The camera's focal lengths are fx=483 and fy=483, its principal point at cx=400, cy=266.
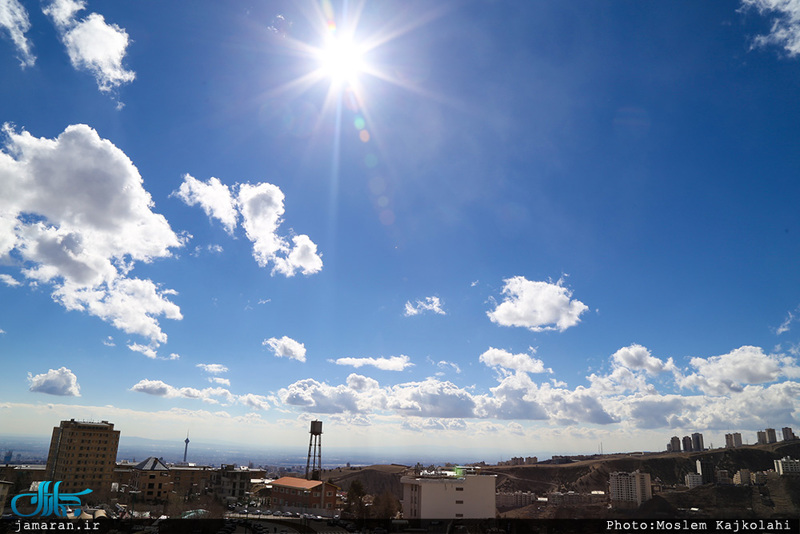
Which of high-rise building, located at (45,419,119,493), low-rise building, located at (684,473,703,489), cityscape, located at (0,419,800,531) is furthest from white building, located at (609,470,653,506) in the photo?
high-rise building, located at (45,419,119,493)

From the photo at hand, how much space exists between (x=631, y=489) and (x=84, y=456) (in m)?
125

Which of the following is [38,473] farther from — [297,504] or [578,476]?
[578,476]

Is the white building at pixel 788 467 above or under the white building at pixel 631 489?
above

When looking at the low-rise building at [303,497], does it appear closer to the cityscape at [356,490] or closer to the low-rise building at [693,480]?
the cityscape at [356,490]

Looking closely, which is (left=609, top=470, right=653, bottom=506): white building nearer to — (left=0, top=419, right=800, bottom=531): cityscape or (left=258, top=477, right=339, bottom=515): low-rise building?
(left=0, top=419, right=800, bottom=531): cityscape

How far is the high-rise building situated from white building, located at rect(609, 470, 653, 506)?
117404mm

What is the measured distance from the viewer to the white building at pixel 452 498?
2607 inches

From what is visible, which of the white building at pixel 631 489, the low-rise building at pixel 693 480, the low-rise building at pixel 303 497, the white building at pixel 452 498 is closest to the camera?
the white building at pixel 452 498

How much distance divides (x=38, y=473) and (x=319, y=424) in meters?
62.7

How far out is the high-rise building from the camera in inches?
3765

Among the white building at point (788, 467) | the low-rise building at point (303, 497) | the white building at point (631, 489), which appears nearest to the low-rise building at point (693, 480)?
the white building at point (788, 467)

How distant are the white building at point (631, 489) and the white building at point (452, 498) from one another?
233 feet

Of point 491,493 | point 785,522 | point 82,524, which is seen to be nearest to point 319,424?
point 491,493

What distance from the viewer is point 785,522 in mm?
72938
